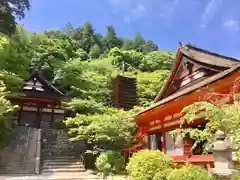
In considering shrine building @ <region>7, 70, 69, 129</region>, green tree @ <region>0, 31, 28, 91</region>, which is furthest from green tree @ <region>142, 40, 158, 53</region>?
green tree @ <region>0, 31, 28, 91</region>

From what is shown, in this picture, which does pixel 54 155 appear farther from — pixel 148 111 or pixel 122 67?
pixel 122 67

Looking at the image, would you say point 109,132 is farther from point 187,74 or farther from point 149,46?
point 149,46

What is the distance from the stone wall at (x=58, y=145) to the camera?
16281mm

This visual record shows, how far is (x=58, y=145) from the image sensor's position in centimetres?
1709

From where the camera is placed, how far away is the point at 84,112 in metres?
19.7

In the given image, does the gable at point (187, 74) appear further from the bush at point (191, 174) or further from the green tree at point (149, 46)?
the green tree at point (149, 46)

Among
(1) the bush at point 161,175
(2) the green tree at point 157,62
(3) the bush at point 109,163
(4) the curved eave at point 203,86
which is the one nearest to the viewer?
(4) the curved eave at point 203,86

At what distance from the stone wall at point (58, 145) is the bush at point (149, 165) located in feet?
28.2

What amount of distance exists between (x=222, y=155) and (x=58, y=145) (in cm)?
1354

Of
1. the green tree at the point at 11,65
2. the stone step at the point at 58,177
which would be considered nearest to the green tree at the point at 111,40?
the green tree at the point at 11,65

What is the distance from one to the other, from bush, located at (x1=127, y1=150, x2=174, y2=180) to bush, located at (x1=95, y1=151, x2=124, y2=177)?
4004mm

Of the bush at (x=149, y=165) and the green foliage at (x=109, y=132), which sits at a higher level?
the green foliage at (x=109, y=132)

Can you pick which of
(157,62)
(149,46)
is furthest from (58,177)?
(149,46)

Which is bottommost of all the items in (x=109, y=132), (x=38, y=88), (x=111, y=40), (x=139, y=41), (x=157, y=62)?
(x=109, y=132)
